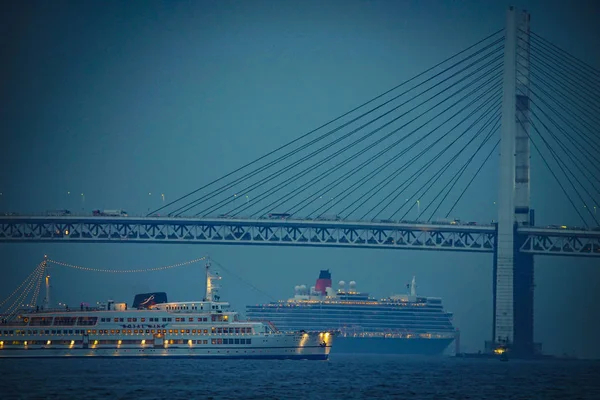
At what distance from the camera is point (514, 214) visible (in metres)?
95.8

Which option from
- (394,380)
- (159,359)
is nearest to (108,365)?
(159,359)

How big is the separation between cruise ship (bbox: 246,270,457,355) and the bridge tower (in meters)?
34.5

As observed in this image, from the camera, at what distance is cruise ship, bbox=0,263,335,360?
91125 mm

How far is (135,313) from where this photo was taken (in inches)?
3607

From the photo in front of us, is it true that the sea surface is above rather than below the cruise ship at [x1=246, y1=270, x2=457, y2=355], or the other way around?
below

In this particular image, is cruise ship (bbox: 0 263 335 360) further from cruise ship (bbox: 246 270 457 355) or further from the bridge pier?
cruise ship (bbox: 246 270 457 355)

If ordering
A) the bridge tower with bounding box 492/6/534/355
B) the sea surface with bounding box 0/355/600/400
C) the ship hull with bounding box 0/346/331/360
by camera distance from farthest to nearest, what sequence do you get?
the bridge tower with bounding box 492/6/534/355 → the ship hull with bounding box 0/346/331/360 → the sea surface with bounding box 0/355/600/400

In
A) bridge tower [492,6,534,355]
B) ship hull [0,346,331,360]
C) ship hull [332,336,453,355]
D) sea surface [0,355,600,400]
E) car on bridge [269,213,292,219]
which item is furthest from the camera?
ship hull [332,336,453,355]

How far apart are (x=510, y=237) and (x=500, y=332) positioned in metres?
6.26

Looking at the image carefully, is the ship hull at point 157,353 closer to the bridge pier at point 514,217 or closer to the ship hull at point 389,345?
the bridge pier at point 514,217

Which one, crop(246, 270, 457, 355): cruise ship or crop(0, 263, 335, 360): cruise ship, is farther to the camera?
crop(246, 270, 457, 355): cruise ship

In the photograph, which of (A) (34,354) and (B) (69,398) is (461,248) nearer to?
(A) (34,354)

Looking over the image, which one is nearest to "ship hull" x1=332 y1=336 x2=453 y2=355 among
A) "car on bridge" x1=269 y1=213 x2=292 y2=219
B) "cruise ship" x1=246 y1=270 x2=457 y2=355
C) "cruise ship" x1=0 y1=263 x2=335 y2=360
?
"cruise ship" x1=246 y1=270 x2=457 y2=355

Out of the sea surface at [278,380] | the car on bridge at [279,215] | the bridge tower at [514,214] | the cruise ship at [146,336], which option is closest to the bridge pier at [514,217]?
the bridge tower at [514,214]
